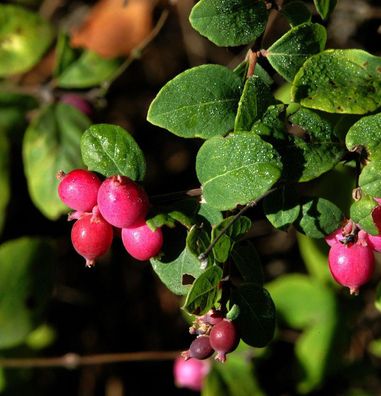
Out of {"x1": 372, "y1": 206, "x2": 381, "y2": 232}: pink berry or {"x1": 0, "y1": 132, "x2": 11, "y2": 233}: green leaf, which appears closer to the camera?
{"x1": 372, "y1": 206, "x2": 381, "y2": 232}: pink berry

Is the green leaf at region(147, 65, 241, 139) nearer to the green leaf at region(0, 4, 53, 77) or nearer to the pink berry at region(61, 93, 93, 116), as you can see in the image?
the pink berry at region(61, 93, 93, 116)

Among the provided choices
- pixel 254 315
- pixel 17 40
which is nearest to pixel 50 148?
pixel 17 40

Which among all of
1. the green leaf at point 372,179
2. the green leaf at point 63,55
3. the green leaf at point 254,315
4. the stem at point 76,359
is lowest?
the stem at point 76,359

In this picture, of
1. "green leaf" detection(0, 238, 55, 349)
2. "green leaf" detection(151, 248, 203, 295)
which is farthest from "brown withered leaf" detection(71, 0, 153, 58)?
"green leaf" detection(151, 248, 203, 295)

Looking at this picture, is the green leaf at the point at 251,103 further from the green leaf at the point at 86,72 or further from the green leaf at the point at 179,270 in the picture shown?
the green leaf at the point at 86,72

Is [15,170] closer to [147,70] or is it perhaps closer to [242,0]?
[147,70]

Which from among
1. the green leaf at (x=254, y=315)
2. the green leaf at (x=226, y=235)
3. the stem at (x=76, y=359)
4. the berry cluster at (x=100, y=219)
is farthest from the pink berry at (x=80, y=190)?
the stem at (x=76, y=359)
